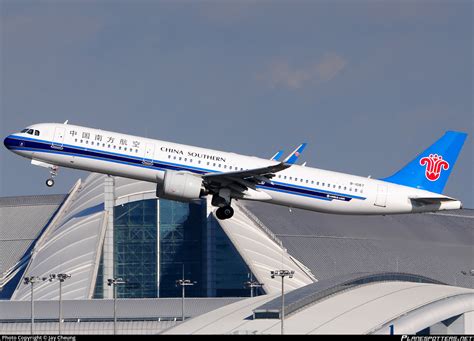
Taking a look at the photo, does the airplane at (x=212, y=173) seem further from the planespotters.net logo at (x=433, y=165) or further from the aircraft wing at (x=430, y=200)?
the planespotters.net logo at (x=433, y=165)

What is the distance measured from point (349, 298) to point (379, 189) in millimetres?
24643

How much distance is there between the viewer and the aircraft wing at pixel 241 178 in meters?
74.3

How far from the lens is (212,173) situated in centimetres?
7612

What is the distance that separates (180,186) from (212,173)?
8.33 feet

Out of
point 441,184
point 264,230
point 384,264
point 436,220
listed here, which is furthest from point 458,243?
point 441,184

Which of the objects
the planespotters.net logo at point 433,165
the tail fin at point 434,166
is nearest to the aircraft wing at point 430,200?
the tail fin at point 434,166

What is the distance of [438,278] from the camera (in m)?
146

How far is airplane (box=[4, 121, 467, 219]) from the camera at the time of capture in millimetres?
75312

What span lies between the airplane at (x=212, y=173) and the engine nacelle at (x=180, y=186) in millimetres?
57

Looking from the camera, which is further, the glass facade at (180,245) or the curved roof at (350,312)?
the glass facade at (180,245)

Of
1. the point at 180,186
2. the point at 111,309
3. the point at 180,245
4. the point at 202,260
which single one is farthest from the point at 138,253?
the point at 180,186

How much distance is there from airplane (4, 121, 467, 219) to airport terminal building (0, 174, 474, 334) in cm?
2105

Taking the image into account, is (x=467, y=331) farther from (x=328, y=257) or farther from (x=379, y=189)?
(x=328, y=257)

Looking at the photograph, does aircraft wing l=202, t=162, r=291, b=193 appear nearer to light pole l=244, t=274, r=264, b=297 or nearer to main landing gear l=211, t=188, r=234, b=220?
main landing gear l=211, t=188, r=234, b=220
